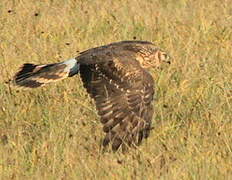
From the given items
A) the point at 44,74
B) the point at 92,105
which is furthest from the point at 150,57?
the point at 44,74

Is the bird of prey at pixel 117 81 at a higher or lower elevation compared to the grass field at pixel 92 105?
higher

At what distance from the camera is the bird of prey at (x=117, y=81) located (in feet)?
19.6

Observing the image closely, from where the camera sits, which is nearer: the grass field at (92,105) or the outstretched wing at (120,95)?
the grass field at (92,105)

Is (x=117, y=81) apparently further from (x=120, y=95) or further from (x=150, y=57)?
(x=150, y=57)

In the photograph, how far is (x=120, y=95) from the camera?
6328 millimetres

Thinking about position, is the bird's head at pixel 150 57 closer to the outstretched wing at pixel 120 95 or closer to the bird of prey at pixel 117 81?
the bird of prey at pixel 117 81

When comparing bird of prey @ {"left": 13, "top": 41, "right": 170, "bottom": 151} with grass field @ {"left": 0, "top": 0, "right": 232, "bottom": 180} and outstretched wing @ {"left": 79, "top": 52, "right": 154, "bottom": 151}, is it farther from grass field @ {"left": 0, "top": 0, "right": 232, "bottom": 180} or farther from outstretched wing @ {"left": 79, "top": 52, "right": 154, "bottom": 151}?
grass field @ {"left": 0, "top": 0, "right": 232, "bottom": 180}

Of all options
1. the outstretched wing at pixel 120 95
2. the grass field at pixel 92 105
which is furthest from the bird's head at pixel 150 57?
the outstretched wing at pixel 120 95

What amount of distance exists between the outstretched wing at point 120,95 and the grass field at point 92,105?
123 mm

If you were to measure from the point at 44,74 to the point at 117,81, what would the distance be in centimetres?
81

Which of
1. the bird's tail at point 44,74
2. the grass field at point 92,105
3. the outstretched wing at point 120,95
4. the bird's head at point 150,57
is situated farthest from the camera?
the bird's head at point 150,57

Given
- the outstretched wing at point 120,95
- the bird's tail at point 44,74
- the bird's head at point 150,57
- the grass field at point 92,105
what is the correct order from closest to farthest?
the grass field at point 92,105, the outstretched wing at point 120,95, the bird's tail at point 44,74, the bird's head at point 150,57

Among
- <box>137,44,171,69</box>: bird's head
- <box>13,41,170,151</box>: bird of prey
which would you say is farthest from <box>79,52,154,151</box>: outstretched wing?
<box>137,44,171,69</box>: bird's head

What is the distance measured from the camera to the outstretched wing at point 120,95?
19.4 ft
